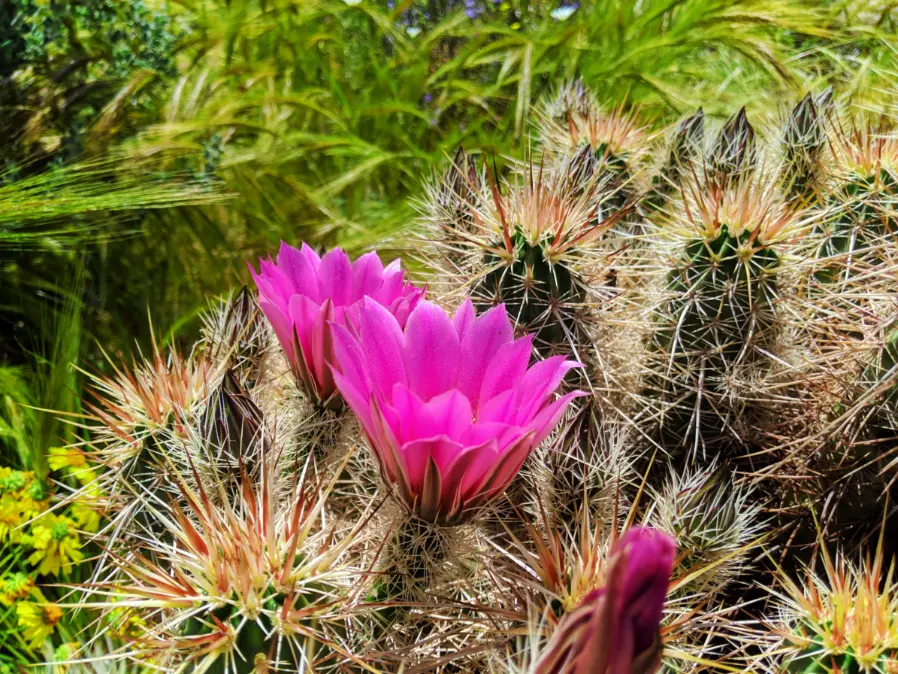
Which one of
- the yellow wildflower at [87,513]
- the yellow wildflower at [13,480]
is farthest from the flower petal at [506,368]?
the yellow wildflower at [13,480]

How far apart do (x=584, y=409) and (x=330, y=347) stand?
0.98ft

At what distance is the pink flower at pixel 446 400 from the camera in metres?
0.56

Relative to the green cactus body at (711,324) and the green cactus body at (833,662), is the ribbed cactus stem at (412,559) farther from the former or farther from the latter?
the green cactus body at (711,324)

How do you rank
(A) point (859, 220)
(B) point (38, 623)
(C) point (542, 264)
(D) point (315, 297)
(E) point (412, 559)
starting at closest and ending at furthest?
1. (E) point (412, 559)
2. (D) point (315, 297)
3. (C) point (542, 264)
4. (A) point (859, 220)
5. (B) point (38, 623)

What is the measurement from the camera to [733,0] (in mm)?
2072

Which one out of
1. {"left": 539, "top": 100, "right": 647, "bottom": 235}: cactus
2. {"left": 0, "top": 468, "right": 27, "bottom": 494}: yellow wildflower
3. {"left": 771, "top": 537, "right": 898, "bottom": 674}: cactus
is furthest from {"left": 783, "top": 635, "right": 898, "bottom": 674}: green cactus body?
{"left": 0, "top": 468, "right": 27, "bottom": 494}: yellow wildflower

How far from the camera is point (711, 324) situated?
98 cm

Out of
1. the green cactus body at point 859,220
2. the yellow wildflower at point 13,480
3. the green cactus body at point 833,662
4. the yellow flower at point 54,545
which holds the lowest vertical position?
the yellow flower at point 54,545

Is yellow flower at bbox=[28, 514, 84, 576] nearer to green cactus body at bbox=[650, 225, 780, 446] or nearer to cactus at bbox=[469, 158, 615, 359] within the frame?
cactus at bbox=[469, 158, 615, 359]

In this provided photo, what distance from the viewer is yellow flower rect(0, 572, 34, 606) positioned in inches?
46.6

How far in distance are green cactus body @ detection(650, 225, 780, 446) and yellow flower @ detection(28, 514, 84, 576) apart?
91 centimetres

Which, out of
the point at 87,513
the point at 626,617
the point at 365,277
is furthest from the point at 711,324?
the point at 87,513

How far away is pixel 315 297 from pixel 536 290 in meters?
0.27

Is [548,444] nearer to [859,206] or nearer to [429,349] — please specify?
[429,349]
